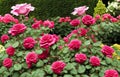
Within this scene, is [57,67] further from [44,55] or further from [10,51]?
[10,51]

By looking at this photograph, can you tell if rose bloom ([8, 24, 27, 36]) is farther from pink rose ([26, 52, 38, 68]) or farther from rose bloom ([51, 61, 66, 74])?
rose bloom ([51, 61, 66, 74])

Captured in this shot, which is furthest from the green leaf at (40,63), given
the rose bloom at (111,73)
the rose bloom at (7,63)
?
the rose bloom at (111,73)

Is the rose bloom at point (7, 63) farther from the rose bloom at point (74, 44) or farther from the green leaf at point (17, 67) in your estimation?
the rose bloom at point (74, 44)

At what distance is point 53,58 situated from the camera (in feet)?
13.3

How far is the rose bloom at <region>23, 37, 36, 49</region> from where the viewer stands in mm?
4094

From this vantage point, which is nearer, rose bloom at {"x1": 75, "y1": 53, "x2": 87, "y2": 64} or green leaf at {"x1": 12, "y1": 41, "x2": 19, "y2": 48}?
rose bloom at {"x1": 75, "y1": 53, "x2": 87, "y2": 64}

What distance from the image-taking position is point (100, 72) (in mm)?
3850

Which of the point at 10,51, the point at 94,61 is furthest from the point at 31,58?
the point at 94,61

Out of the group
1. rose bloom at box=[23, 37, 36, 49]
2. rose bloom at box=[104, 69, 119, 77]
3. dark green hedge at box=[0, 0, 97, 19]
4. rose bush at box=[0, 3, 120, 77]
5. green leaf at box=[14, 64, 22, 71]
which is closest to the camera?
rose bloom at box=[104, 69, 119, 77]

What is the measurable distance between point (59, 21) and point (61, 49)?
4.04 m

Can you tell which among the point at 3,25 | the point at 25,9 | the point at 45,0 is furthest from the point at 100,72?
the point at 45,0

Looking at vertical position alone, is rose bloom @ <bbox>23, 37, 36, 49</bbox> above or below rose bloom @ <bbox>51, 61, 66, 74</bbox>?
above

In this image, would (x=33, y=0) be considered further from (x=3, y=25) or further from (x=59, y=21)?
(x=3, y=25)

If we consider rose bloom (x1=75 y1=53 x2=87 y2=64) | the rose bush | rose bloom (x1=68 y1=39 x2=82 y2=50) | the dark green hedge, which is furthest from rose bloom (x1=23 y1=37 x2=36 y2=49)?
the dark green hedge
